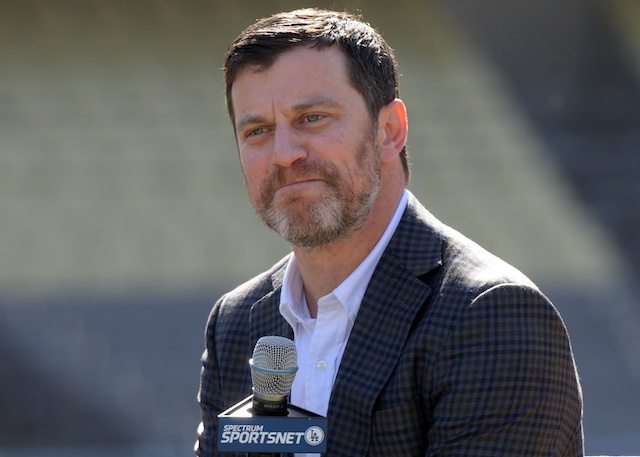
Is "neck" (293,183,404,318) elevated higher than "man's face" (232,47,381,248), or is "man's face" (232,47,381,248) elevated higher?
"man's face" (232,47,381,248)

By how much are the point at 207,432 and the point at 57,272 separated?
3.88 metres

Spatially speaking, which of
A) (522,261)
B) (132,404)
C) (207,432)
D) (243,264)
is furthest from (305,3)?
(207,432)

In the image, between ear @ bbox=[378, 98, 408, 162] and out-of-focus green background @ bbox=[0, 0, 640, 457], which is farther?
out-of-focus green background @ bbox=[0, 0, 640, 457]

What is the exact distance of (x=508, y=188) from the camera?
20.7 feet

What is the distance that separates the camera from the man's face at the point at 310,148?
7.04 ft

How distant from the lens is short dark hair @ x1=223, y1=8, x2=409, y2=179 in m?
2.22

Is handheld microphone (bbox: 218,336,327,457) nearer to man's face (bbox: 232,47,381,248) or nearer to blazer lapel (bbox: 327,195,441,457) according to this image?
blazer lapel (bbox: 327,195,441,457)

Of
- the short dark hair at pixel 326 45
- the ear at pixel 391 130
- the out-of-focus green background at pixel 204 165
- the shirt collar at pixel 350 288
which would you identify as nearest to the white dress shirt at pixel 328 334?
the shirt collar at pixel 350 288

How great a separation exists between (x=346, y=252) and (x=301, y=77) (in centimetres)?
40

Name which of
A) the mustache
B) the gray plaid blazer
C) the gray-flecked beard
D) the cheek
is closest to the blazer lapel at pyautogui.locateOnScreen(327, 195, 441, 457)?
the gray plaid blazer

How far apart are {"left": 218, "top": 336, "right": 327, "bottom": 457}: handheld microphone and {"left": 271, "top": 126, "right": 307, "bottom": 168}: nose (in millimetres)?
495

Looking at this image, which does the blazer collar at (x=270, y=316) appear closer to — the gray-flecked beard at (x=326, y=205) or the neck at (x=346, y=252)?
the neck at (x=346, y=252)

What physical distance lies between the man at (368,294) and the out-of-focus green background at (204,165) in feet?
12.3

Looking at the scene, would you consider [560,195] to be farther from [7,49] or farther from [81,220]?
[7,49]
